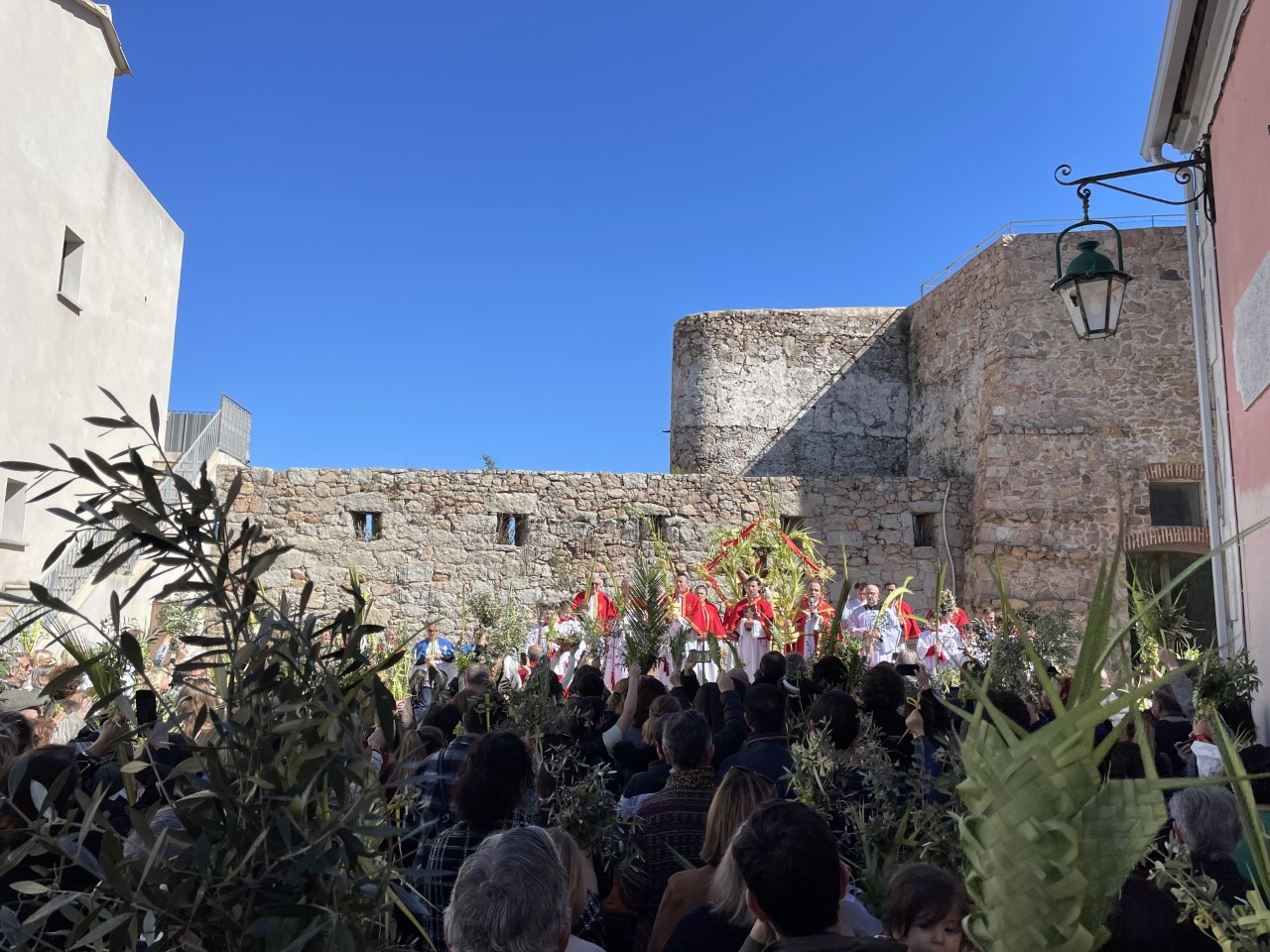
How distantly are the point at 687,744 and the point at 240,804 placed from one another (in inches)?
101

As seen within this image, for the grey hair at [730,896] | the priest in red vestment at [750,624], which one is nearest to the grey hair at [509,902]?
the grey hair at [730,896]

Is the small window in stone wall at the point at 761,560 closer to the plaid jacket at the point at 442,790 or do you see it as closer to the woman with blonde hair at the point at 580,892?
the plaid jacket at the point at 442,790

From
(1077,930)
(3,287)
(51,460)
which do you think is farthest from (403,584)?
(1077,930)

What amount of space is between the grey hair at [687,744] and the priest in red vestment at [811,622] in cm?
490

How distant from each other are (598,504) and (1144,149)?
8.84 meters

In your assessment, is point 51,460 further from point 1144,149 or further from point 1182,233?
point 1182,233

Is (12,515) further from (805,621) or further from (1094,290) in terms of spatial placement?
(1094,290)

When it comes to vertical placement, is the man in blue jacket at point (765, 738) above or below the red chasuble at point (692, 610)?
below

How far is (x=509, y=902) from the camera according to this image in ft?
6.49

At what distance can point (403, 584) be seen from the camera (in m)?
13.8

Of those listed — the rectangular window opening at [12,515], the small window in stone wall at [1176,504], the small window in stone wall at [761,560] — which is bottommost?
the small window in stone wall at [761,560]

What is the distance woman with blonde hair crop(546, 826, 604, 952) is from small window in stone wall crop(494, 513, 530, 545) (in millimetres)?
11097

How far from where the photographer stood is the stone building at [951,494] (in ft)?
42.6

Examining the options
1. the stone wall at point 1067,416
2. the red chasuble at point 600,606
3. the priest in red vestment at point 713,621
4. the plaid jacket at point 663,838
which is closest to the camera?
the plaid jacket at point 663,838
